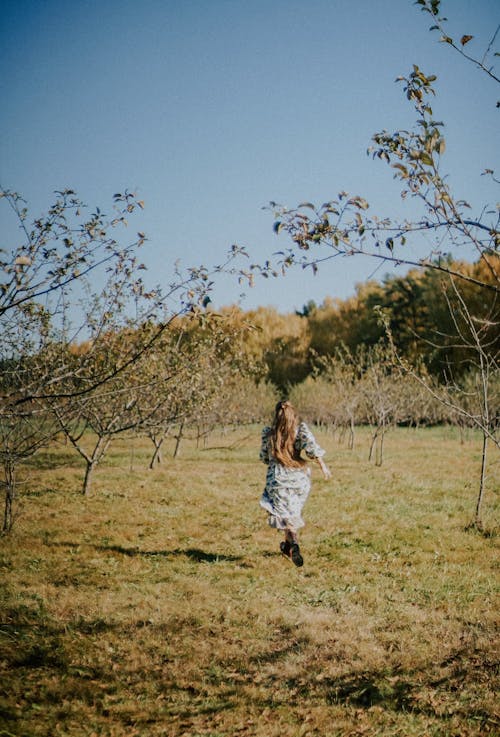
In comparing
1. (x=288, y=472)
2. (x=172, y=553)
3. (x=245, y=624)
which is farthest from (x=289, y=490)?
(x=172, y=553)

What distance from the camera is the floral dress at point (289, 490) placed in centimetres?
620

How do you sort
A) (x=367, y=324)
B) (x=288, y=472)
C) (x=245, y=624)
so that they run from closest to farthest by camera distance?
(x=245, y=624), (x=288, y=472), (x=367, y=324)

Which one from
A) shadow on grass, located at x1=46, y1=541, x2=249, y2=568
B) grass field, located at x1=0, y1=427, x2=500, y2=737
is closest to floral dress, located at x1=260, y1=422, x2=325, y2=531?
grass field, located at x1=0, y1=427, x2=500, y2=737

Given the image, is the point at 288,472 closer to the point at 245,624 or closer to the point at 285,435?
the point at 285,435

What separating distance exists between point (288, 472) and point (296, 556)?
1.13 m

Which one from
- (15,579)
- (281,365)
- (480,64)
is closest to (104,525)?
(15,579)

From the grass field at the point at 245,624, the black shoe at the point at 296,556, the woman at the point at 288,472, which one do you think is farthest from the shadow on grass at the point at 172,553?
the woman at the point at 288,472

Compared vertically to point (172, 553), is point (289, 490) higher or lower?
higher

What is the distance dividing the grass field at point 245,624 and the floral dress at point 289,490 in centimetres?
80

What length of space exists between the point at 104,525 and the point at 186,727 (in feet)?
19.9

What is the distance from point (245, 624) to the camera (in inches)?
194

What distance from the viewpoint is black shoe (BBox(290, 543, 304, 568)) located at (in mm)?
6117

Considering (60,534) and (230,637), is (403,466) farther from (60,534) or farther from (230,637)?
(230,637)

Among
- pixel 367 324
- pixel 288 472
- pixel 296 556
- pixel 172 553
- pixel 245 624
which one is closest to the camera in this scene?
pixel 245 624
